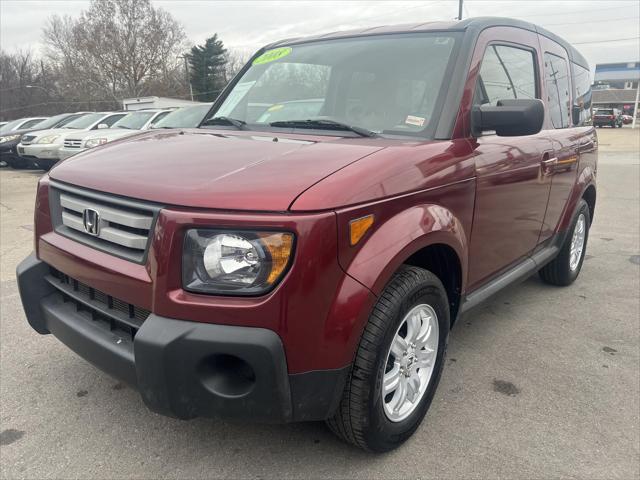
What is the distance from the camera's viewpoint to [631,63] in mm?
72562

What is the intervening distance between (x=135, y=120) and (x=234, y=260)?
11661 millimetres

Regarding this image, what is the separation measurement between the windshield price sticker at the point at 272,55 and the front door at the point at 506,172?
1.28 metres

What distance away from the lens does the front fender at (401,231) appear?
74.5 inches

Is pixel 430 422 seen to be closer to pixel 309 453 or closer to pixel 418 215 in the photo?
pixel 309 453

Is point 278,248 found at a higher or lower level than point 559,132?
lower

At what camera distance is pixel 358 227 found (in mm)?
1904

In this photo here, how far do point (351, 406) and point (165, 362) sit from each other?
0.75 meters

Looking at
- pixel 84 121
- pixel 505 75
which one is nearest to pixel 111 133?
pixel 84 121

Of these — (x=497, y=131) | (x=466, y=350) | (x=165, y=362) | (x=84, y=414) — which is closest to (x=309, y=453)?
(x=165, y=362)

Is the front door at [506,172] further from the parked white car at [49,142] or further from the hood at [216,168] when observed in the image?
the parked white car at [49,142]

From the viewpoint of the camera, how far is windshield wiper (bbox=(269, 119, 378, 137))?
254cm

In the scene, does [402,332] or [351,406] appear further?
[402,332]

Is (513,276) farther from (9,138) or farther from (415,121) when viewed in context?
(9,138)

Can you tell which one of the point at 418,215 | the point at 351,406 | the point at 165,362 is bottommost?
the point at 351,406
